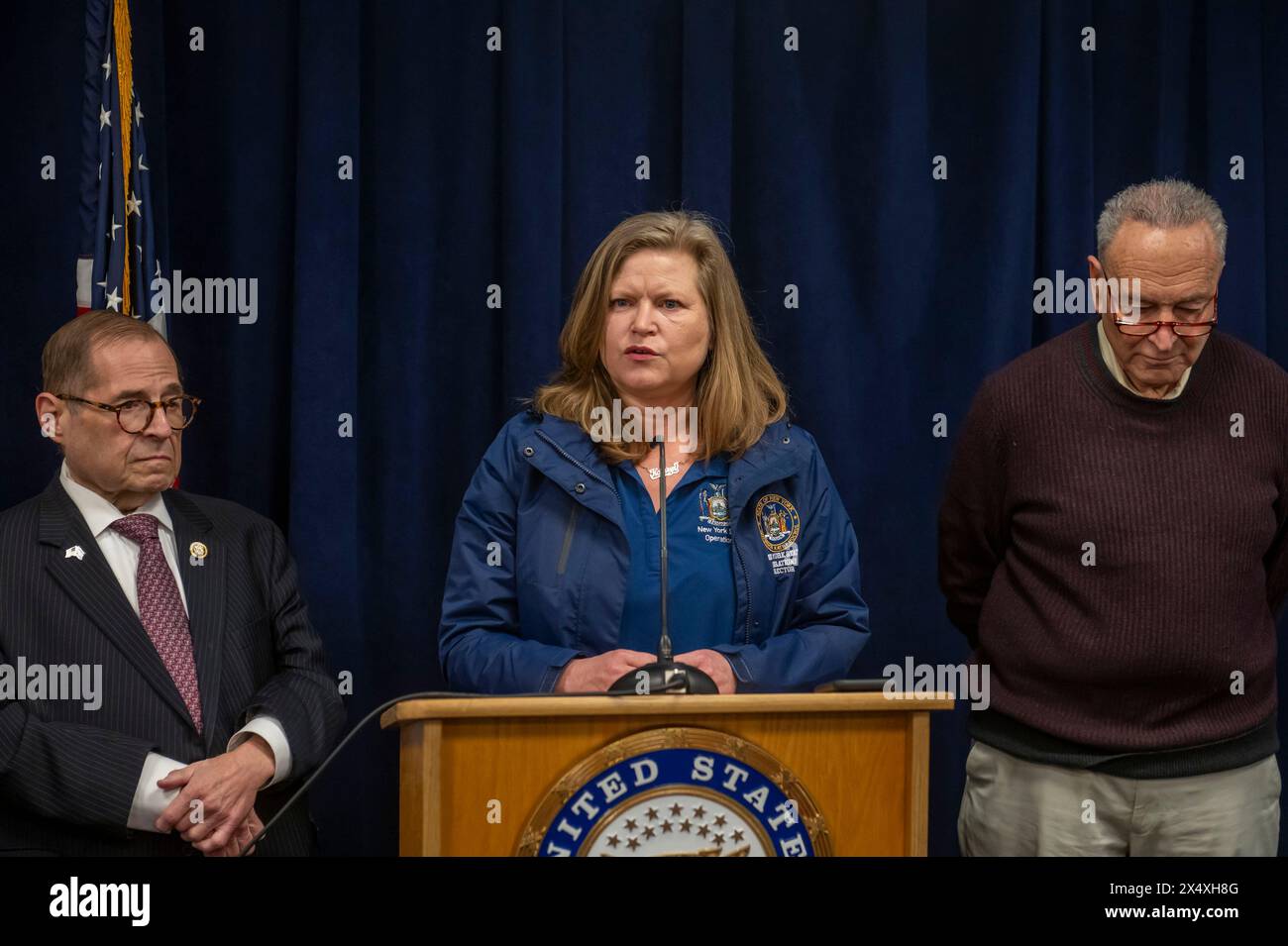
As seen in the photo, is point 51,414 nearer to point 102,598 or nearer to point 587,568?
point 102,598

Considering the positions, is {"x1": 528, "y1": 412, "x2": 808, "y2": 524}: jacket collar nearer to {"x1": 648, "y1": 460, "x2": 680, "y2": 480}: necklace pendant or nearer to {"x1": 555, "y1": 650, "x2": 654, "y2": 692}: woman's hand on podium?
{"x1": 648, "y1": 460, "x2": 680, "y2": 480}: necklace pendant

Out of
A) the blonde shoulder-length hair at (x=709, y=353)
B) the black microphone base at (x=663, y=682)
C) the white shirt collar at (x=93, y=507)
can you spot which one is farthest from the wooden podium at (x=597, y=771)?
the white shirt collar at (x=93, y=507)

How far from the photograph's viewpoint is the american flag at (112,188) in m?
3.06

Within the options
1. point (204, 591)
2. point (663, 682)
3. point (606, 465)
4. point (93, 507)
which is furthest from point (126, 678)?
point (663, 682)

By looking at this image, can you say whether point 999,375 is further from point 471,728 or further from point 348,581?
point 348,581

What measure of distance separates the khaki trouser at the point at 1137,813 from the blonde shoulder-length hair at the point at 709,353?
82 centimetres

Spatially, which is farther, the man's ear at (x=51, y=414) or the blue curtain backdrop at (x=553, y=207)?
the blue curtain backdrop at (x=553, y=207)

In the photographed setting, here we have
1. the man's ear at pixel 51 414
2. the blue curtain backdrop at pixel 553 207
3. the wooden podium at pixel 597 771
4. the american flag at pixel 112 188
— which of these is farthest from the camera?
the blue curtain backdrop at pixel 553 207

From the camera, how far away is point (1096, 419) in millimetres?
2553

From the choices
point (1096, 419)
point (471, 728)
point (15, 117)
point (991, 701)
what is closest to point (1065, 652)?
point (991, 701)

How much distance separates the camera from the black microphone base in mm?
2105

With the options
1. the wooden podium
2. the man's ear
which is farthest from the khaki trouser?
the man's ear

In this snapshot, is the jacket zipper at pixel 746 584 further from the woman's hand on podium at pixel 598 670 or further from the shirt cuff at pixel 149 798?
the shirt cuff at pixel 149 798

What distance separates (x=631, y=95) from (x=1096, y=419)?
5.01 ft
